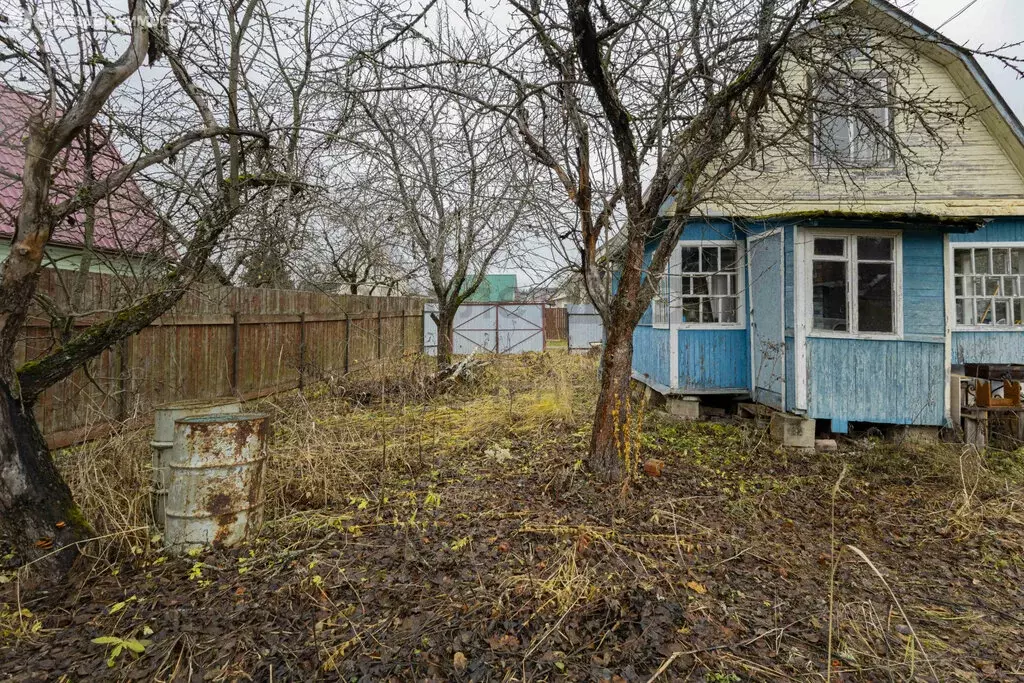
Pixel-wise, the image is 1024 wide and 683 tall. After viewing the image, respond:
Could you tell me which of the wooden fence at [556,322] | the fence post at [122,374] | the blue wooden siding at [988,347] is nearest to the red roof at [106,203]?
the fence post at [122,374]

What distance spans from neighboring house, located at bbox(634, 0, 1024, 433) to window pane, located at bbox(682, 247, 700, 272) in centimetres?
2

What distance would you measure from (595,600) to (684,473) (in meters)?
2.71

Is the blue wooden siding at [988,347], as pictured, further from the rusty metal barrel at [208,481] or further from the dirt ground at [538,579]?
the rusty metal barrel at [208,481]

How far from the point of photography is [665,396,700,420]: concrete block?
788 centimetres

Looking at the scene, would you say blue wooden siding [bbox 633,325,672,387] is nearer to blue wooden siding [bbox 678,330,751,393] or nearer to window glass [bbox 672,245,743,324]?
blue wooden siding [bbox 678,330,751,393]

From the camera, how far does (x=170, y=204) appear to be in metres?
4.39

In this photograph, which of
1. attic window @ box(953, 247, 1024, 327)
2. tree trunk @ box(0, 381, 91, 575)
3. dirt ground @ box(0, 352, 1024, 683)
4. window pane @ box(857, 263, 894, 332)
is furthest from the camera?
attic window @ box(953, 247, 1024, 327)

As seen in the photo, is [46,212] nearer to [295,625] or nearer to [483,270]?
[295,625]

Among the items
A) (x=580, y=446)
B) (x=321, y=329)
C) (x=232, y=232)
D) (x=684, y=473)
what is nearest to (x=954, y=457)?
(x=684, y=473)

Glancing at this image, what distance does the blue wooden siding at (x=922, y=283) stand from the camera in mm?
6582

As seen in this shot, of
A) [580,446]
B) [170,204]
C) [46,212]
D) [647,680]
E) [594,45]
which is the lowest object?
[647,680]

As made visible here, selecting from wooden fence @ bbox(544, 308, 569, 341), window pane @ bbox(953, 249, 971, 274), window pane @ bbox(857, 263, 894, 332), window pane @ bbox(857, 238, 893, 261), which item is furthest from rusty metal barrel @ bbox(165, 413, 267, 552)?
wooden fence @ bbox(544, 308, 569, 341)

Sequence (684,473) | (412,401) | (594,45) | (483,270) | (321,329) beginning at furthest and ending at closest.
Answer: (321,329) → (483,270) → (412,401) → (684,473) → (594,45)

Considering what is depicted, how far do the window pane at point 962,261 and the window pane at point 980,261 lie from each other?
0.27 feet
